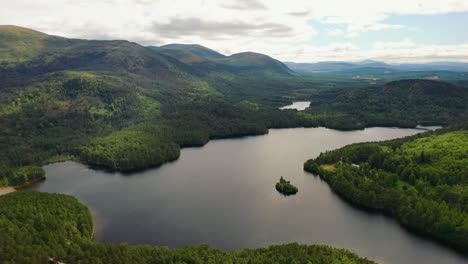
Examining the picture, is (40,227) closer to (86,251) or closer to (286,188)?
(86,251)

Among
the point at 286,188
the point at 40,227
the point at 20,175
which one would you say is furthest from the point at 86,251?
the point at 20,175

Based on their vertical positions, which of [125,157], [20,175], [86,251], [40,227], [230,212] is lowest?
[230,212]

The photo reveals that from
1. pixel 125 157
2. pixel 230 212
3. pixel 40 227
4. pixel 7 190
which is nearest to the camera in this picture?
pixel 40 227

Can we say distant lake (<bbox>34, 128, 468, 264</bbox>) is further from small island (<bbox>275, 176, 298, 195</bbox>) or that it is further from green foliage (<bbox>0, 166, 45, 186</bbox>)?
green foliage (<bbox>0, 166, 45, 186</bbox>)

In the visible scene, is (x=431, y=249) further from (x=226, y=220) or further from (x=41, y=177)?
(x=41, y=177)

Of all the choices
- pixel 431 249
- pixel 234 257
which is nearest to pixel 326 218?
pixel 431 249

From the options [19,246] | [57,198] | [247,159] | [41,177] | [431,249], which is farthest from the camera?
[247,159]
